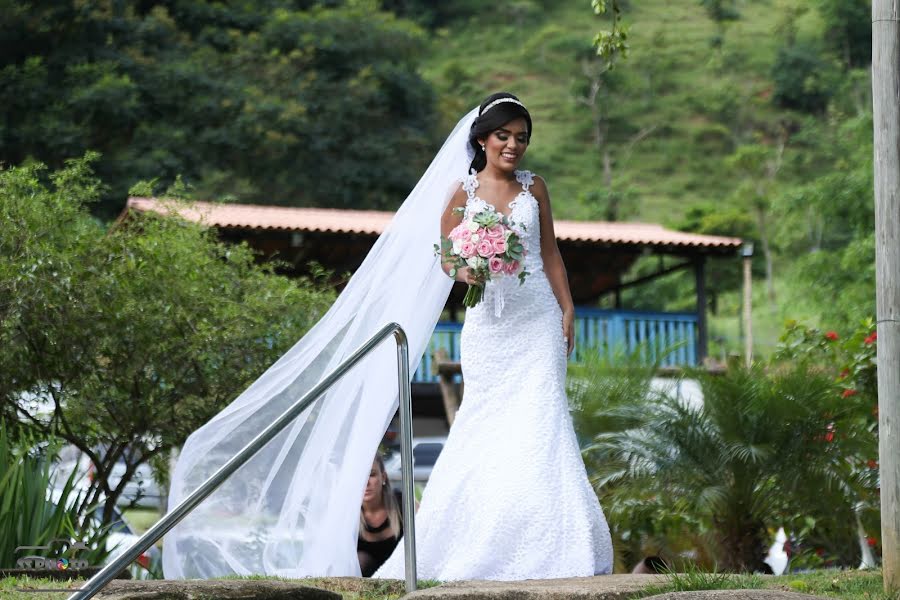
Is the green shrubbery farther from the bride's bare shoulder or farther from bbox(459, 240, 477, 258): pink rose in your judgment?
bbox(459, 240, 477, 258): pink rose

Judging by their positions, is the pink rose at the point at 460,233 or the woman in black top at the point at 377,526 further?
the woman in black top at the point at 377,526

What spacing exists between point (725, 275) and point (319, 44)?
16.8 metres

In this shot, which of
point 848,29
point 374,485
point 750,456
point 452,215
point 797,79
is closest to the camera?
point 452,215

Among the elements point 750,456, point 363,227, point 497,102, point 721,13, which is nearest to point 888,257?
point 497,102

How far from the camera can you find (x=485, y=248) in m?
6.20

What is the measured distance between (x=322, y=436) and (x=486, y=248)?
1392mm

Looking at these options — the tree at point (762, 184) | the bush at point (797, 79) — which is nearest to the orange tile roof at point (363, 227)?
the tree at point (762, 184)

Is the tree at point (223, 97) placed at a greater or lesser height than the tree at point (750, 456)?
greater

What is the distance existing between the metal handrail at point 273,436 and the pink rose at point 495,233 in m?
1.14

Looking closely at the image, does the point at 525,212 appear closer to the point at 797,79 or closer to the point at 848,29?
the point at 848,29

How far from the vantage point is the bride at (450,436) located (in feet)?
19.7

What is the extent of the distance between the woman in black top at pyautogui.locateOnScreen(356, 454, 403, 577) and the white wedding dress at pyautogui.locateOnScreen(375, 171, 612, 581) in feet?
4.20

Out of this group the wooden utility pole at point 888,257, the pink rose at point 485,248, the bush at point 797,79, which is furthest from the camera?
the bush at point 797,79

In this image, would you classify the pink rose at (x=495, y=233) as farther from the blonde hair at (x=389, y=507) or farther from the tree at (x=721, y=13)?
the tree at (x=721, y=13)
